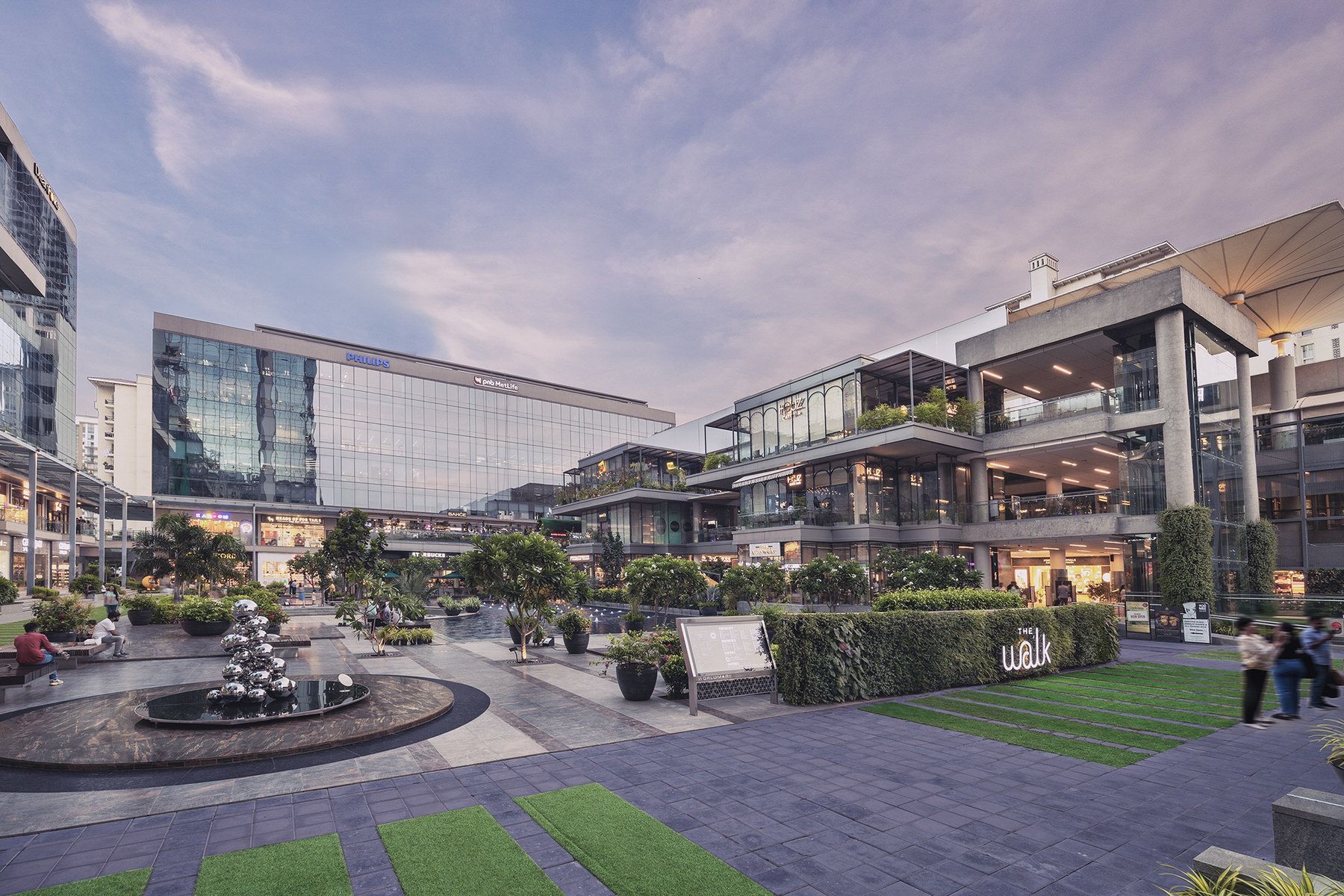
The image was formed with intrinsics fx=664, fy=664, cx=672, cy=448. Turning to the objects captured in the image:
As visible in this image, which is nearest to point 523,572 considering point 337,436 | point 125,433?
point 337,436

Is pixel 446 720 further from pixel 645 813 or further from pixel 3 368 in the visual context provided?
pixel 3 368

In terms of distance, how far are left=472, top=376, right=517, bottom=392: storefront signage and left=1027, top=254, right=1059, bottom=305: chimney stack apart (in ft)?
210

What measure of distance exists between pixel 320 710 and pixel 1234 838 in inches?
497

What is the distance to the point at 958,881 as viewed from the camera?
5711 millimetres

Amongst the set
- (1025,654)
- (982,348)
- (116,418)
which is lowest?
(1025,654)

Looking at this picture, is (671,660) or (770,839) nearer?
(770,839)

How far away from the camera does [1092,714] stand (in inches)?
480

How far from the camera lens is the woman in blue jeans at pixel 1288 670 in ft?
30.2

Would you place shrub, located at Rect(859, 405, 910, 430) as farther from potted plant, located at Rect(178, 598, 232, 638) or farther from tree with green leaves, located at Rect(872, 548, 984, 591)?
potted plant, located at Rect(178, 598, 232, 638)

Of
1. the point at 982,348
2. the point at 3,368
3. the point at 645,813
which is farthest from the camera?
the point at 3,368

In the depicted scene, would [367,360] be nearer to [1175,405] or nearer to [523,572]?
Result: [523,572]

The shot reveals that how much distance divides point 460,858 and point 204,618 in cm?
2451

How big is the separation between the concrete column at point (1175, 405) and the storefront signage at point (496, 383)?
75248mm

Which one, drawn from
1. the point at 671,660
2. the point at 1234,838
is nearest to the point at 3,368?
the point at 671,660
